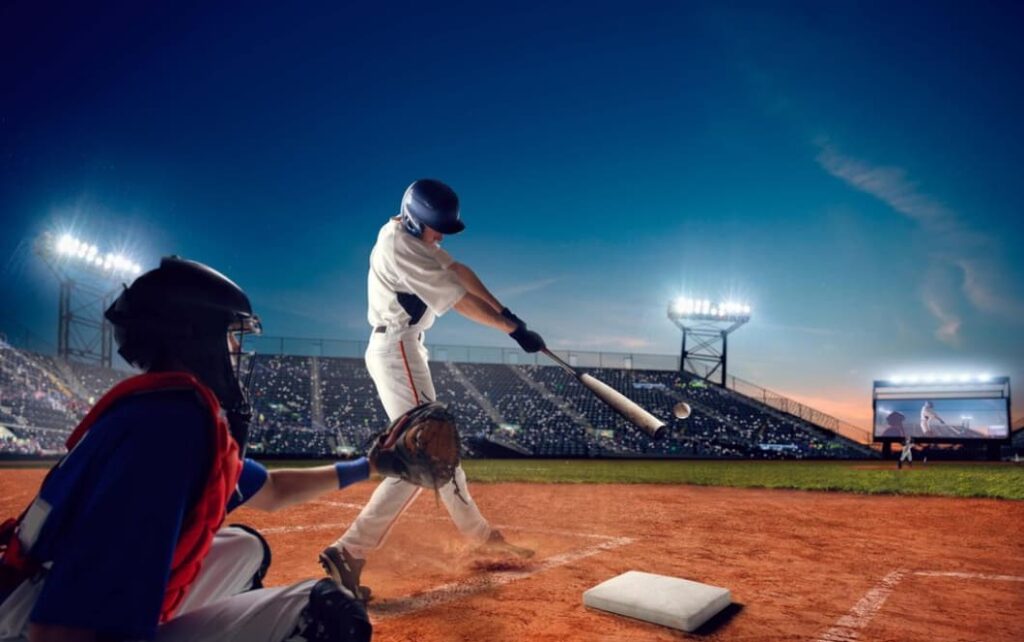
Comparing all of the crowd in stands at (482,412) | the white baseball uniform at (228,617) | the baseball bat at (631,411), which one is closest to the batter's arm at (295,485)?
the white baseball uniform at (228,617)

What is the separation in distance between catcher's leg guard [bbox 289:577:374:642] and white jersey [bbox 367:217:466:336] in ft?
6.72

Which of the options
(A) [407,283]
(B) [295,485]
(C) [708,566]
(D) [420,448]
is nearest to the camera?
(B) [295,485]

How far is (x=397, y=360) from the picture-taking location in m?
3.60

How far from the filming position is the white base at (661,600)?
2.79 m

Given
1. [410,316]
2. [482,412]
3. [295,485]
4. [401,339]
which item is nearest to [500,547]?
[401,339]

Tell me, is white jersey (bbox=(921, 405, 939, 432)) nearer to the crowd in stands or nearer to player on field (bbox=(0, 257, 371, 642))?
the crowd in stands

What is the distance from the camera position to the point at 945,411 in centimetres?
3422

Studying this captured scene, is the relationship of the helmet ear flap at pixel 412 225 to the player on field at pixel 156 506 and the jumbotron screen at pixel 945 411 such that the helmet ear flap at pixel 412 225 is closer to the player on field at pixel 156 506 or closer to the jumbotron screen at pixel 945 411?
the player on field at pixel 156 506

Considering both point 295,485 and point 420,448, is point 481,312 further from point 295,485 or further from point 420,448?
point 295,485

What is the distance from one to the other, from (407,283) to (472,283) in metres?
0.38

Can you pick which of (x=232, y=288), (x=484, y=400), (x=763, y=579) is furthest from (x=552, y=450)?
(x=232, y=288)

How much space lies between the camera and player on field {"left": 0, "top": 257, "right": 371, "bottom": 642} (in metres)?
1.08

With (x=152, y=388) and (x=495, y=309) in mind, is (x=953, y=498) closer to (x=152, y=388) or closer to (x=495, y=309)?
(x=495, y=309)

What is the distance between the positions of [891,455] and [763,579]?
38972 mm
